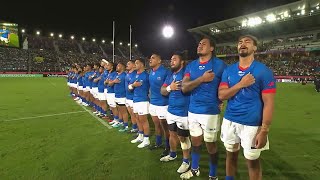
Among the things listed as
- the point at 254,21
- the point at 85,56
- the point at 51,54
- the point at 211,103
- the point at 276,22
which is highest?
the point at 254,21

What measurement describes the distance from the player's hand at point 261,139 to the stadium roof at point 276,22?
152 ft

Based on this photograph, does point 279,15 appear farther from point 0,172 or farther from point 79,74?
point 0,172

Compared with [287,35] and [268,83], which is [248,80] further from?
[287,35]

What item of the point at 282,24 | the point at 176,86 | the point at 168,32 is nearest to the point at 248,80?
the point at 176,86

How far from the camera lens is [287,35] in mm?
53031

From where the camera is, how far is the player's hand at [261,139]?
355cm

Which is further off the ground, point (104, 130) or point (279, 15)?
point (279, 15)

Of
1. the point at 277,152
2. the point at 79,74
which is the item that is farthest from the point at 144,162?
the point at 79,74

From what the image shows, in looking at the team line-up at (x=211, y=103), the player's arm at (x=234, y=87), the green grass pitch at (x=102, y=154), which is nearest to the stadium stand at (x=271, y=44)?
the green grass pitch at (x=102, y=154)

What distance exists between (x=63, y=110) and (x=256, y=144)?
11.8 meters

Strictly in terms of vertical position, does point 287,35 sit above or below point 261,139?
above

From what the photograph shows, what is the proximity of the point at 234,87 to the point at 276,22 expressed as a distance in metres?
51.3

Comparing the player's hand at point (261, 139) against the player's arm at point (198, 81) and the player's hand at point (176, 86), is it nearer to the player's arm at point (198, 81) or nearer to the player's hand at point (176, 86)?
the player's arm at point (198, 81)

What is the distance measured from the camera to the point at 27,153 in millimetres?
6664
